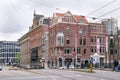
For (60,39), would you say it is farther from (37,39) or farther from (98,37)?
(37,39)

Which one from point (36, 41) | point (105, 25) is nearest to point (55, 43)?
point (105, 25)

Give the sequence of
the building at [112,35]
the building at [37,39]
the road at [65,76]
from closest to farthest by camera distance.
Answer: the road at [65,76]
the building at [112,35]
the building at [37,39]

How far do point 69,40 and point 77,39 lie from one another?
238 centimetres

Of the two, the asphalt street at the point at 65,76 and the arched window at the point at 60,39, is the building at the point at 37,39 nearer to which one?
the arched window at the point at 60,39

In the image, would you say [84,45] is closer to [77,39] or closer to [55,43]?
[77,39]

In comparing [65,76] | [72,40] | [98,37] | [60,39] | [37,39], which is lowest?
Answer: [65,76]

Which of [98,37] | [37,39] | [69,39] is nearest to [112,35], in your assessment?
[98,37]

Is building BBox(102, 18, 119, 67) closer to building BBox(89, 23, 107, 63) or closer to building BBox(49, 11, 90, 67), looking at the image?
building BBox(89, 23, 107, 63)

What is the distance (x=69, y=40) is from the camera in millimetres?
90312

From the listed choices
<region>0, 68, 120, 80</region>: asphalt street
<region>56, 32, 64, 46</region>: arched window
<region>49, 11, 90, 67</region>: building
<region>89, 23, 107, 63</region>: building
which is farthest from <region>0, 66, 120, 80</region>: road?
<region>89, 23, 107, 63</region>: building

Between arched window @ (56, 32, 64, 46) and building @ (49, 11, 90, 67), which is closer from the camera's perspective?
building @ (49, 11, 90, 67)

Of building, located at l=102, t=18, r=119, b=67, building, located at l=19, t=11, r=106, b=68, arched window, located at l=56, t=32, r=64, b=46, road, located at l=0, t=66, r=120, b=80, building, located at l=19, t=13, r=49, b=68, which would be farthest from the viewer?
building, located at l=19, t=13, r=49, b=68

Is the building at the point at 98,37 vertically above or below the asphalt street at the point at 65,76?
above

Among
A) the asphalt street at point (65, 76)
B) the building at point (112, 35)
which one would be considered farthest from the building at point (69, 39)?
the asphalt street at point (65, 76)
